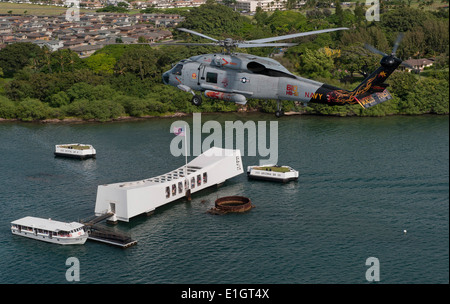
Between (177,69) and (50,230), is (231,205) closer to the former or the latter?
(50,230)

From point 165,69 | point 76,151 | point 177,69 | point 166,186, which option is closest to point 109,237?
point 166,186

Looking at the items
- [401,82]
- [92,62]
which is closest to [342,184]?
[401,82]

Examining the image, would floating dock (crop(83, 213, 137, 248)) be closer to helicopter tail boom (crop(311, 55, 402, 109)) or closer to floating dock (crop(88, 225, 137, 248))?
floating dock (crop(88, 225, 137, 248))

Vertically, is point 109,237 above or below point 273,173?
below

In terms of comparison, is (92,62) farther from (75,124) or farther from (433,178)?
(433,178)

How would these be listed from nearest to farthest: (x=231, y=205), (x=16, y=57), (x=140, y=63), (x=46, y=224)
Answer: (x=46, y=224) < (x=231, y=205) < (x=140, y=63) < (x=16, y=57)

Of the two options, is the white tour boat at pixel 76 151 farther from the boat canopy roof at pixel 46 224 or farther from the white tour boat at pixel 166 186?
the boat canopy roof at pixel 46 224

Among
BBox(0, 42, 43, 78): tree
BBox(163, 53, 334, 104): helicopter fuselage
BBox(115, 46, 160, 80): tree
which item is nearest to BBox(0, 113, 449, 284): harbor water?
BBox(163, 53, 334, 104): helicopter fuselage
